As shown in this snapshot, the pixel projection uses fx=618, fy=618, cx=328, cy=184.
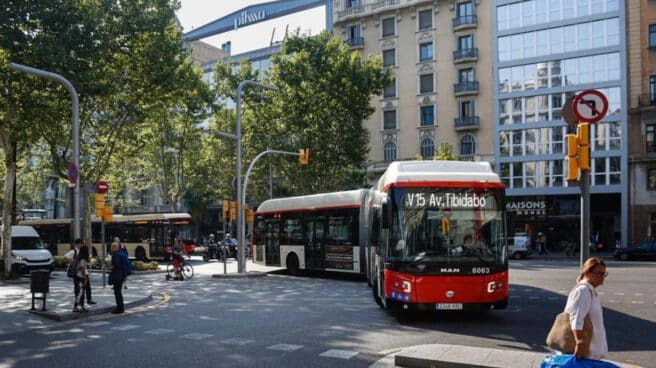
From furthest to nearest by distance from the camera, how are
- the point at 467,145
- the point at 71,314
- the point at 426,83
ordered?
the point at 426,83
the point at 467,145
the point at 71,314

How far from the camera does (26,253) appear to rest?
83.8ft

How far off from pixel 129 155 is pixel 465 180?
23.7 meters

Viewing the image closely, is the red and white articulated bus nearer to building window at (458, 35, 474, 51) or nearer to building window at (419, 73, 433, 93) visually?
building window at (458, 35, 474, 51)

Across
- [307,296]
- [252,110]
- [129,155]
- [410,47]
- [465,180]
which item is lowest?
[307,296]

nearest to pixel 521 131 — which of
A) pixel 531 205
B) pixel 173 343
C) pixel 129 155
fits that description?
pixel 531 205

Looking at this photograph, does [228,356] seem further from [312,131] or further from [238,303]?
[312,131]

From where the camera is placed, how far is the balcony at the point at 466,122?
1922 inches

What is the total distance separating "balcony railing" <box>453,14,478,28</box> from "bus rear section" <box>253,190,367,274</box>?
97.9ft

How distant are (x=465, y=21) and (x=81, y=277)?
42.3 m

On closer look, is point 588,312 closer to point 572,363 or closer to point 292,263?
point 572,363

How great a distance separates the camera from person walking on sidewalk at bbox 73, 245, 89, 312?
13.5 m

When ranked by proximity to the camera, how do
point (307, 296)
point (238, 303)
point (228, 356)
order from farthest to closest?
point (307, 296), point (238, 303), point (228, 356)

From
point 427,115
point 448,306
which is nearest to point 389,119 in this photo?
point 427,115

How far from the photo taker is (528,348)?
363 inches
